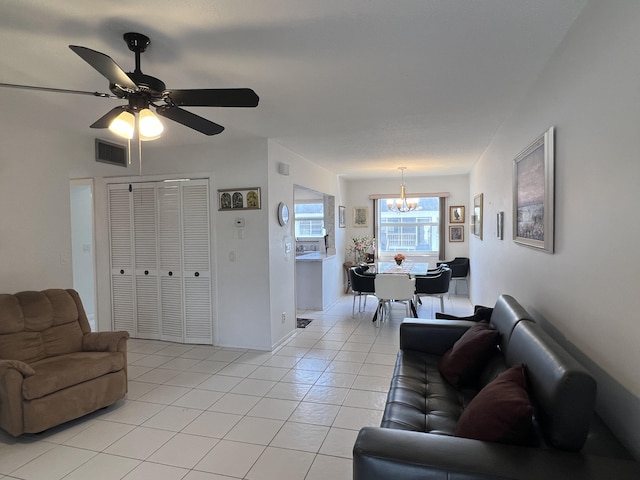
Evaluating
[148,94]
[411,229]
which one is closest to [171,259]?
[148,94]

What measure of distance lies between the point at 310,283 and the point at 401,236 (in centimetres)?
278

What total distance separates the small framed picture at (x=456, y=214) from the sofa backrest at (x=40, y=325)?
21.8ft

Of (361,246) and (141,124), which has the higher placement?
(141,124)

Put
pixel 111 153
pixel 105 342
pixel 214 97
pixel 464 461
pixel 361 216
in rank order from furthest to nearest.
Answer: pixel 361 216
pixel 111 153
pixel 105 342
pixel 214 97
pixel 464 461

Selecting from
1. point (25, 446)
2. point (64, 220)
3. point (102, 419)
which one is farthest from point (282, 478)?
point (64, 220)

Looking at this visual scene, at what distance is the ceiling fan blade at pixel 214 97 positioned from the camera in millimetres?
1883

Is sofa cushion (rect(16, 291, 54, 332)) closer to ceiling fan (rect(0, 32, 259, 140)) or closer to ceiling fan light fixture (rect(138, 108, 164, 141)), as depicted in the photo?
ceiling fan (rect(0, 32, 259, 140))

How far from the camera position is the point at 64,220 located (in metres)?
3.70

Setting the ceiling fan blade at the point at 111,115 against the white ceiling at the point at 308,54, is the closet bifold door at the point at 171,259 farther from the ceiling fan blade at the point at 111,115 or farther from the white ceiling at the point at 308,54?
the ceiling fan blade at the point at 111,115

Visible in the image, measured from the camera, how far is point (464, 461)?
4.06 feet

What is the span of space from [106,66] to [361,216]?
269 inches

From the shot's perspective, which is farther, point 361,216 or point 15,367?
point 361,216

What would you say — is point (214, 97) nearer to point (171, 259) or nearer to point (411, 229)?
point (171, 259)

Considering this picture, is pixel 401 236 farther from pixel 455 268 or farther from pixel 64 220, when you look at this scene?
pixel 64 220
